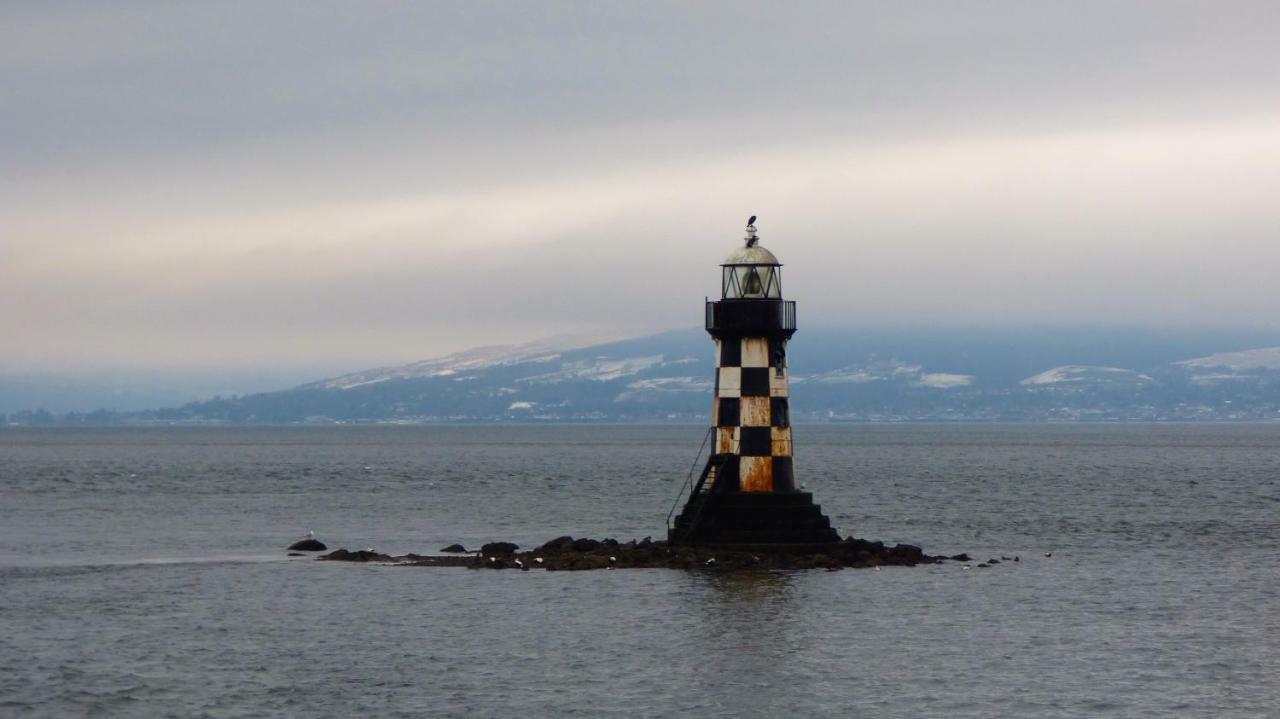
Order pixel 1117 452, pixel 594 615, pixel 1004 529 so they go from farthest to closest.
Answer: pixel 1117 452 < pixel 1004 529 < pixel 594 615

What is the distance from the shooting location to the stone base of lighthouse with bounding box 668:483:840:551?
44.0 metres

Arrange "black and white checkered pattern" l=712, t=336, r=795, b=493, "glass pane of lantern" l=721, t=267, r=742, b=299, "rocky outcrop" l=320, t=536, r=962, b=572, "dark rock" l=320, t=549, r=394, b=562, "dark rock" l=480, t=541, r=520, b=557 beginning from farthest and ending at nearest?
"dark rock" l=320, t=549, r=394, b=562 → "dark rock" l=480, t=541, r=520, b=557 → "glass pane of lantern" l=721, t=267, r=742, b=299 → "black and white checkered pattern" l=712, t=336, r=795, b=493 → "rocky outcrop" l=320, t=536, r=962, b=572

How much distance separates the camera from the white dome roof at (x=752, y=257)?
4500 cm

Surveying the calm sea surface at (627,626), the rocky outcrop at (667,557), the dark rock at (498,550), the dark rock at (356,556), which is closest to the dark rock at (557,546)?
the rocky outcrop at (667,557)

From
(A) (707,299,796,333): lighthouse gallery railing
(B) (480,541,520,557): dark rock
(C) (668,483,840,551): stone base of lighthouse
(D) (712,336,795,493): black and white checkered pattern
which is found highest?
(A) (707,299,796,333): lighthouse gallery railing

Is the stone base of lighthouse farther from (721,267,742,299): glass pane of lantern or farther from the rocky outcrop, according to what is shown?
(721,267,742,299): glass pane of lantern

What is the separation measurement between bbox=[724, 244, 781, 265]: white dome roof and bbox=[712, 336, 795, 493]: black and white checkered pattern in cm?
208

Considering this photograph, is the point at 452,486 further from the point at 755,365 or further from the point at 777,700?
the point at 777,700

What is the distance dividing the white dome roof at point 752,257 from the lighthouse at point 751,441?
2.46ft

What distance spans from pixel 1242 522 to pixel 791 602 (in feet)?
122

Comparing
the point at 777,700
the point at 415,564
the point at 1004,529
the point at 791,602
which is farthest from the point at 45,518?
the point at 777,700

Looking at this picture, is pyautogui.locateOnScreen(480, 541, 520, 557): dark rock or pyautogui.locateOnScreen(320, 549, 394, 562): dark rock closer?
pyautogui.locateOnScreen(480, 541, 520, 557): dark rock

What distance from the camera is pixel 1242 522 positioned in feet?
229

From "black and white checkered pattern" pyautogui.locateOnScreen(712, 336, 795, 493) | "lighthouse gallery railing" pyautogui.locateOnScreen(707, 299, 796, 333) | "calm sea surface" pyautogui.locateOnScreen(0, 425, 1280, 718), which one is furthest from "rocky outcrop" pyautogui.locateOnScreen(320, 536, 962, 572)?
"lighthouse gallery railing" pyautogui.locateOnScreen(707, 299, 796, 333)
